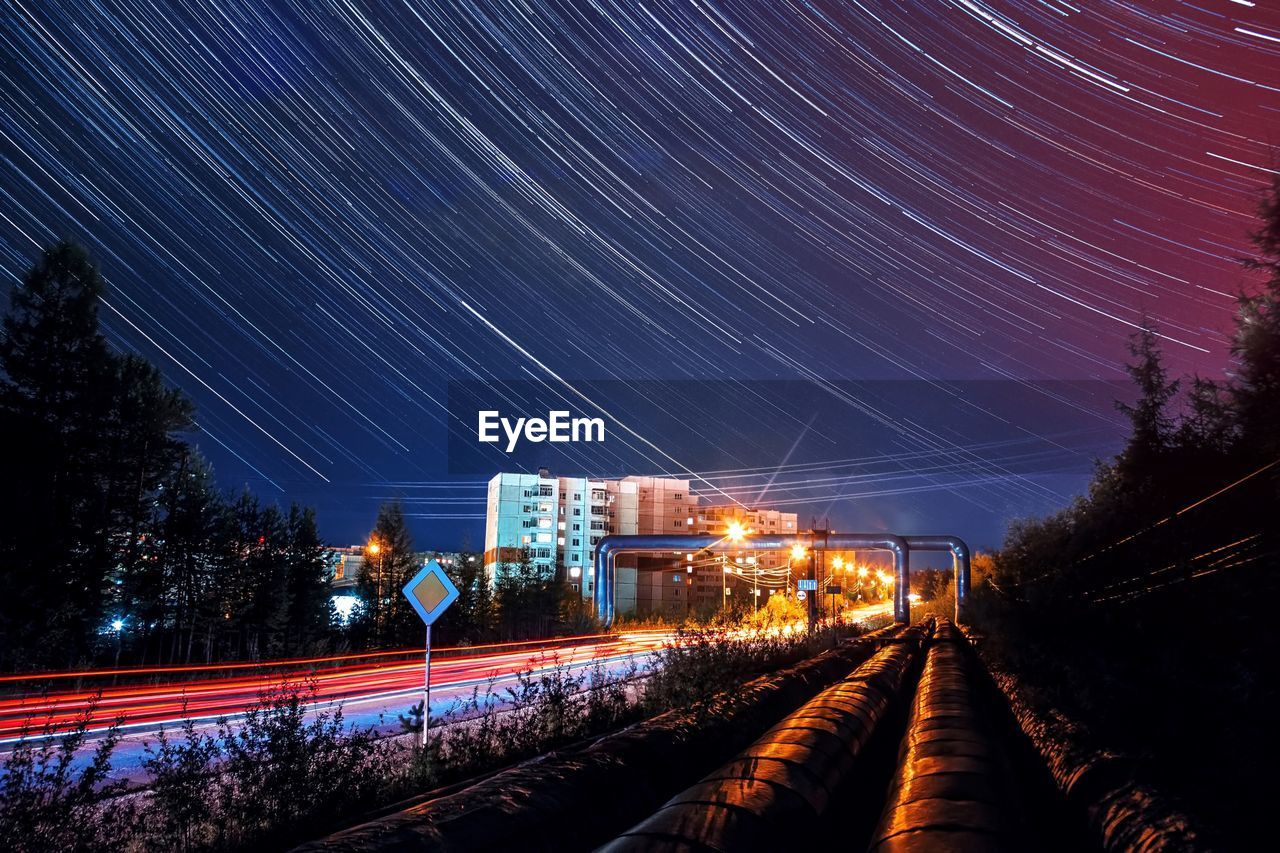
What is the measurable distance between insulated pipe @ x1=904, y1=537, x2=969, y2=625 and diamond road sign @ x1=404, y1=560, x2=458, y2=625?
1722 inches

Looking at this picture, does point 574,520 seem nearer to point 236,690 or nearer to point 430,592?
point 236,690

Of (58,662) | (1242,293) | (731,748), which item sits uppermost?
(1242,293)

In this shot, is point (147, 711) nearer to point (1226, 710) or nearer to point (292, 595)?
point (1226, 710)

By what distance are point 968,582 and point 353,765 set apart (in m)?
56.1

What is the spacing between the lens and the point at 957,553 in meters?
53.8

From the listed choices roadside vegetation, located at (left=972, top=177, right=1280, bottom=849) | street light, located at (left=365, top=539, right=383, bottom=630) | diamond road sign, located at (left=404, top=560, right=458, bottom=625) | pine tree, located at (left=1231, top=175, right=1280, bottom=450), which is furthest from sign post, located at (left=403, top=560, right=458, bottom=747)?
street light, located at (left=365, top=539, right=383, bottom=630)

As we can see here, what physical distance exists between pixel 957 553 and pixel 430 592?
48.4 meters

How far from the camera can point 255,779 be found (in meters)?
6.81

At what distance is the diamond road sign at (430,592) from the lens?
12516 mm

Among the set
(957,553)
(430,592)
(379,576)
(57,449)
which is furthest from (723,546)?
(430,592)

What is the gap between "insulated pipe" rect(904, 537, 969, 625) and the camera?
5225cm

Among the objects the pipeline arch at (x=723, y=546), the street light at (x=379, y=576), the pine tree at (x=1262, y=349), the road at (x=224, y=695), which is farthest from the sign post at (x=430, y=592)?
the street light at (x=379, y=576)

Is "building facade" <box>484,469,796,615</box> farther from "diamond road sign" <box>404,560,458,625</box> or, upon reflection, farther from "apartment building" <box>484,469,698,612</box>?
"diamond road sign" <box>404,560,458,625</box>

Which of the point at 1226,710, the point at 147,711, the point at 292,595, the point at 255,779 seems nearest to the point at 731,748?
the point at 255,779
